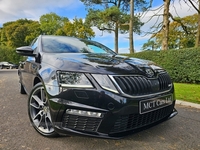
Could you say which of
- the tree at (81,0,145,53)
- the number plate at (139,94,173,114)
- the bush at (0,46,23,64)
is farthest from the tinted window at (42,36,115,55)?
the bush at (0,46,23,64)

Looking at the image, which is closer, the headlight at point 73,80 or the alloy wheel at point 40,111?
the headlight at point 73,80

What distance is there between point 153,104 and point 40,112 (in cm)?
148

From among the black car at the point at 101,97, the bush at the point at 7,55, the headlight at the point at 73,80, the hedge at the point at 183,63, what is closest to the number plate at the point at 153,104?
the black car at the point at 101,97

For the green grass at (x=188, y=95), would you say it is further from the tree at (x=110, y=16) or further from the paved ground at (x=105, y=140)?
the tree at (x=110, y=16)

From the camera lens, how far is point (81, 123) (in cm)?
180

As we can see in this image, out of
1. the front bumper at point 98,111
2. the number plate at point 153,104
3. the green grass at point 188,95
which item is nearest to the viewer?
the front bumper at point 98,111

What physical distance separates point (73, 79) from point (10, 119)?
1735 mm

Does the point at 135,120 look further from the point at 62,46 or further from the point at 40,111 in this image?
the point at 62,46

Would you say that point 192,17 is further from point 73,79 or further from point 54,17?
point 54,17

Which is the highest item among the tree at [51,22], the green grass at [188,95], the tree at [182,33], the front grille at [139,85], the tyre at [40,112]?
the tree at [51,22]

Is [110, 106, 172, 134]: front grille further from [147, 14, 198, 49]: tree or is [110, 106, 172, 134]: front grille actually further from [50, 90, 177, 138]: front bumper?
[147, 14, 198, 49]: tree

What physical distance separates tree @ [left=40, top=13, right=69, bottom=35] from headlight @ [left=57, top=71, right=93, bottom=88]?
39.3 meters

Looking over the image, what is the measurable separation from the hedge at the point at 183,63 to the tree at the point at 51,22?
111ft

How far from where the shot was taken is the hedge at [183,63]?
8094 millimetres
